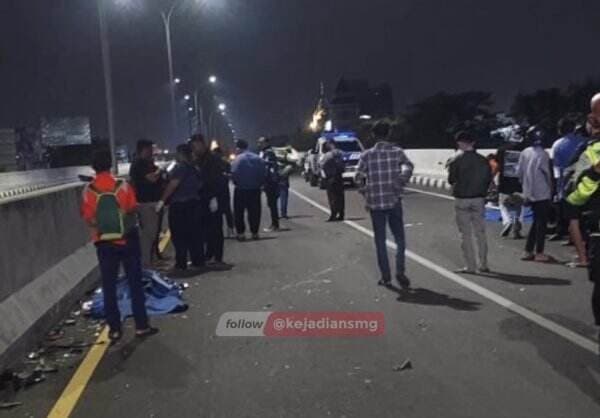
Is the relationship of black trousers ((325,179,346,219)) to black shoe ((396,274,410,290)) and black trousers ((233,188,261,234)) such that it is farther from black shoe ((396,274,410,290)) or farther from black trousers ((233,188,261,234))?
black shoe ((396,274,410,290))

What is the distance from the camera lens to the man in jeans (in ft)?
32.7

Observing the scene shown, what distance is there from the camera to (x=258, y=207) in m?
15.6

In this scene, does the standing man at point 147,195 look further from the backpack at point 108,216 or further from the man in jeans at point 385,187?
the backpack at point 108,216

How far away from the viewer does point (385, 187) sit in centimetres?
996

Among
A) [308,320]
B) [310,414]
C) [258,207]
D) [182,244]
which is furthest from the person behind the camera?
[258,207]

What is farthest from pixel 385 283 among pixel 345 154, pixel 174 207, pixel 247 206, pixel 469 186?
pixel 345 154

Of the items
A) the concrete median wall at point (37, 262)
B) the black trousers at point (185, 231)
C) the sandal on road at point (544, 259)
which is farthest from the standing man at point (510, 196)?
the concrete median wall at point (37, 262)

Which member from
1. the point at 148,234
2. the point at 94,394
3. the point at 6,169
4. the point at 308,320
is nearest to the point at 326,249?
the point at 148,234

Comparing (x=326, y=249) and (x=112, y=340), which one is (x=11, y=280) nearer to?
(x=112, y=340)

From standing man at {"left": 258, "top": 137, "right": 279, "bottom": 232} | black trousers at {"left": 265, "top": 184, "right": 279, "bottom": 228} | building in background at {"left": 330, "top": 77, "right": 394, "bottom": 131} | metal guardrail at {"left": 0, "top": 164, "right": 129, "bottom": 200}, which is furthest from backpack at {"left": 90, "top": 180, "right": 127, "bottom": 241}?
building in background at {"left": 330, "top": 77, "right": 394, "bottom": 131}

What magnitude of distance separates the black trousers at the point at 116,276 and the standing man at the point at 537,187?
6.15 m

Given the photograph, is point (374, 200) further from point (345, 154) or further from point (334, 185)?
point (345, 154)

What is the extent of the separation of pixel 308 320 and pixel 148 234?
4545mm

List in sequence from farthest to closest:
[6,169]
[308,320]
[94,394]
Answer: [6,169]
[308,320]
[94,394]
